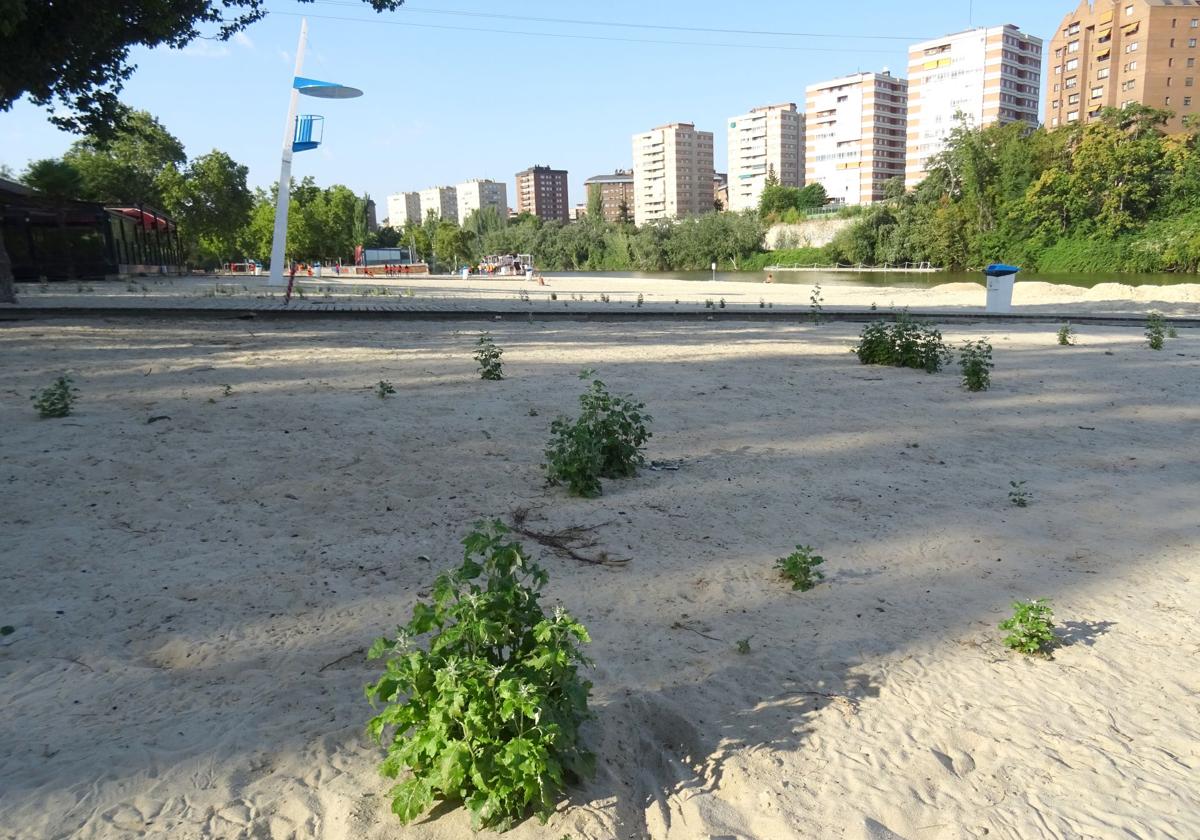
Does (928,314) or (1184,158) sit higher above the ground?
(1184,158)

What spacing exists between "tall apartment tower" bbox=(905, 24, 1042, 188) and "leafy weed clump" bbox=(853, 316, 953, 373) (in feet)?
331

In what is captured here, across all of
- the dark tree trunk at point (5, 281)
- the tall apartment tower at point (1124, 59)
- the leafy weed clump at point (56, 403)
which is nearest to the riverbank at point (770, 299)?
the dark tree trunk at point (5, 281)

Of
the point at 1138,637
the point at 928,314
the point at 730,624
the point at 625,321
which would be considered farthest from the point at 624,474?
the point at 928,314

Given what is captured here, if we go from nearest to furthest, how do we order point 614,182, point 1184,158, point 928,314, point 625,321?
1. point 625,321
2. point 928,314
3. point 1184,158
4. point 614,182

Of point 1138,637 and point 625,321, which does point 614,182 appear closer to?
point 625,321

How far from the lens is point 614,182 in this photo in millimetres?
195875

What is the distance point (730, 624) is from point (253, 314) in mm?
13793

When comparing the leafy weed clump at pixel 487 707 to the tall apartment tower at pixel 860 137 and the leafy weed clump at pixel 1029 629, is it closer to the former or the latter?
the leafy weed clump at pixel 1029 629

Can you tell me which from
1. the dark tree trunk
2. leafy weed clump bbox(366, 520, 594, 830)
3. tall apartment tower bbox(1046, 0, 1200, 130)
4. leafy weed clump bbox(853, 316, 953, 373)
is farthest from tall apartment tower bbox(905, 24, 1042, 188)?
leafy weed clump bbox(366, 520, 594, 830)

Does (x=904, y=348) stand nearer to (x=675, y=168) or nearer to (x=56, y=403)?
(x=56, y=403)

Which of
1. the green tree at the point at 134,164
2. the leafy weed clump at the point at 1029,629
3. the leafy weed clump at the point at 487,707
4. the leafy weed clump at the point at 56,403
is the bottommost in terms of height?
the leafy weed clump at the point at 1029,629

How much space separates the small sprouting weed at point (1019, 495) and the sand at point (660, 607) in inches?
2.7

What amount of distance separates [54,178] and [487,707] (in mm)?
47004

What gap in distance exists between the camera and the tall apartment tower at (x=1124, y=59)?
7706 cm
